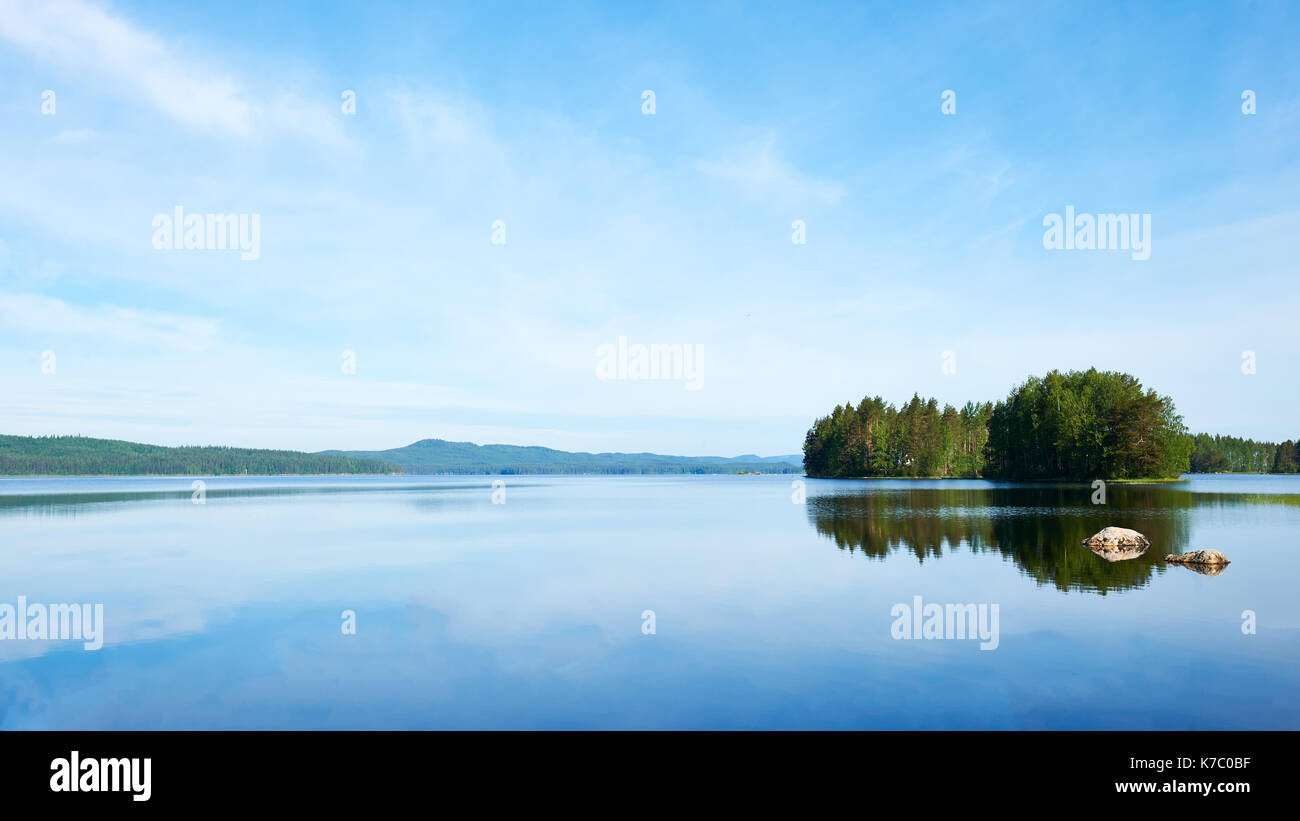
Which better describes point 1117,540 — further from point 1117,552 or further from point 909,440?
point 909,440

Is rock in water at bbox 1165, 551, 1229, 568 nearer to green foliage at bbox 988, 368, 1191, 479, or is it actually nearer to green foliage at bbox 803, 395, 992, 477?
green foliage at bbox 988, 368, 1191, 479

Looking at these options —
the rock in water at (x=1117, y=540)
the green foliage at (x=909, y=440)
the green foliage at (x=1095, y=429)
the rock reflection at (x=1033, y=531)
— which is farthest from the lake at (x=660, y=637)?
the green foliage at (x=909, y=440)

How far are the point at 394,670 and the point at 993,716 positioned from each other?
1157cm

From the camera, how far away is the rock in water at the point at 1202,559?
26906mm

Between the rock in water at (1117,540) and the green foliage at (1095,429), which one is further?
the green foliage at (1095,429)

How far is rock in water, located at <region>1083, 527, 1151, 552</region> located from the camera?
31.7 meters

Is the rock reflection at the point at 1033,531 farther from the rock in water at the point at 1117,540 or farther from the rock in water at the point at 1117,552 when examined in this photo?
the rock in water at the point at 1117,540

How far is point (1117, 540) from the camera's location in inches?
1261

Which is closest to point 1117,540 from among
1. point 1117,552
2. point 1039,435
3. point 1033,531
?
point 1117,552

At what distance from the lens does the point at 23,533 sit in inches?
1737

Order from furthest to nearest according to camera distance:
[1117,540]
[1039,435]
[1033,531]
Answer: [1039,435] < [1033,531] < [1117,540]

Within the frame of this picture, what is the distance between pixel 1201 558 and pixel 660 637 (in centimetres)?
2288

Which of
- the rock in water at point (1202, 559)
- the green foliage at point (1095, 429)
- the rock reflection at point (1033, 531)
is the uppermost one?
the green foliage at point (1095, 429)
